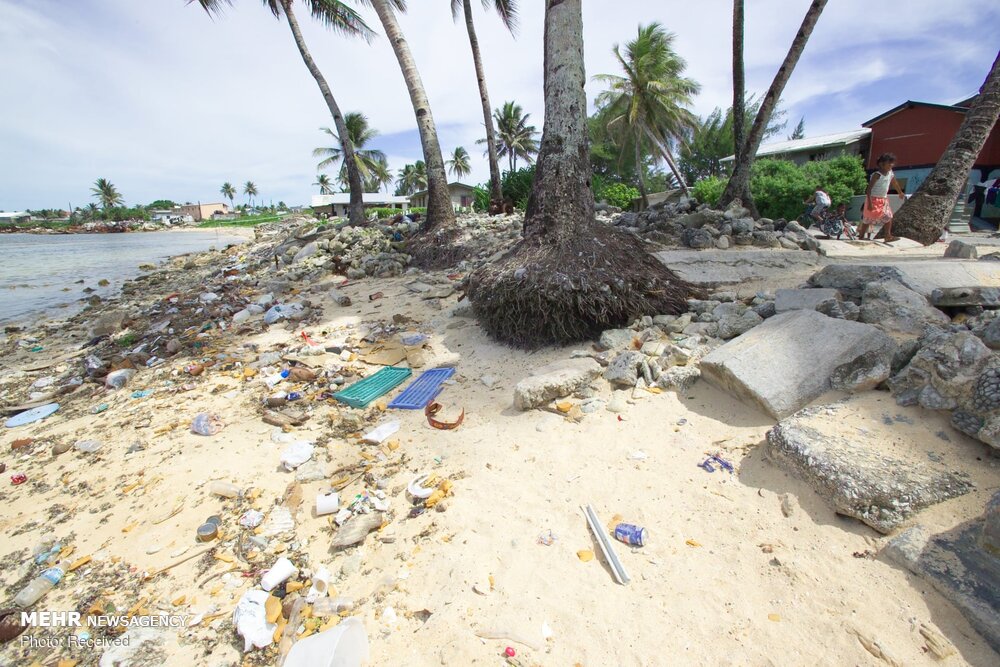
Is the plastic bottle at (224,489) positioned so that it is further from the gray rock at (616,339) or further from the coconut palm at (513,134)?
the coconut palm at (513,134)

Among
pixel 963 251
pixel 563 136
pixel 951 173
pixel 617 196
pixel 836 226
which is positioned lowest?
pixel 963 251

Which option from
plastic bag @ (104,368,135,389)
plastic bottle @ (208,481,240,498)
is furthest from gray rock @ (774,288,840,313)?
plastic bag @ (104,368,135,389)

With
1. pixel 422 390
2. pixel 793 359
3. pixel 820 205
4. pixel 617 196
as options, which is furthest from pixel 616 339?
pixel 617 196

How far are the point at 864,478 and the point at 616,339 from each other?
1.80m

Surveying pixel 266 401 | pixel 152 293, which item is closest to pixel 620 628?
pixel 266 401

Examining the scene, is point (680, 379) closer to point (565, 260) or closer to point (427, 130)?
point (565, 260)

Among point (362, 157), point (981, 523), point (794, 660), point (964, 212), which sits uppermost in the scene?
point (362, 157)

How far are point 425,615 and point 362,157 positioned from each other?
104 ft

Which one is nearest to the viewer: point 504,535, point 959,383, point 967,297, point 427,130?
point 959,383

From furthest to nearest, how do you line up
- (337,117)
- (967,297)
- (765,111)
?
(337,117)
(765,111)
(967,297)

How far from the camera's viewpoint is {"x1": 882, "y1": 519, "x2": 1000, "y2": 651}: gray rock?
1282 mm

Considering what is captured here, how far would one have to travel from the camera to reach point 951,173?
228 inches

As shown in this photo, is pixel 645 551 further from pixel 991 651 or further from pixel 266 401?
pixel 266 401

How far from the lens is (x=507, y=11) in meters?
13.1
